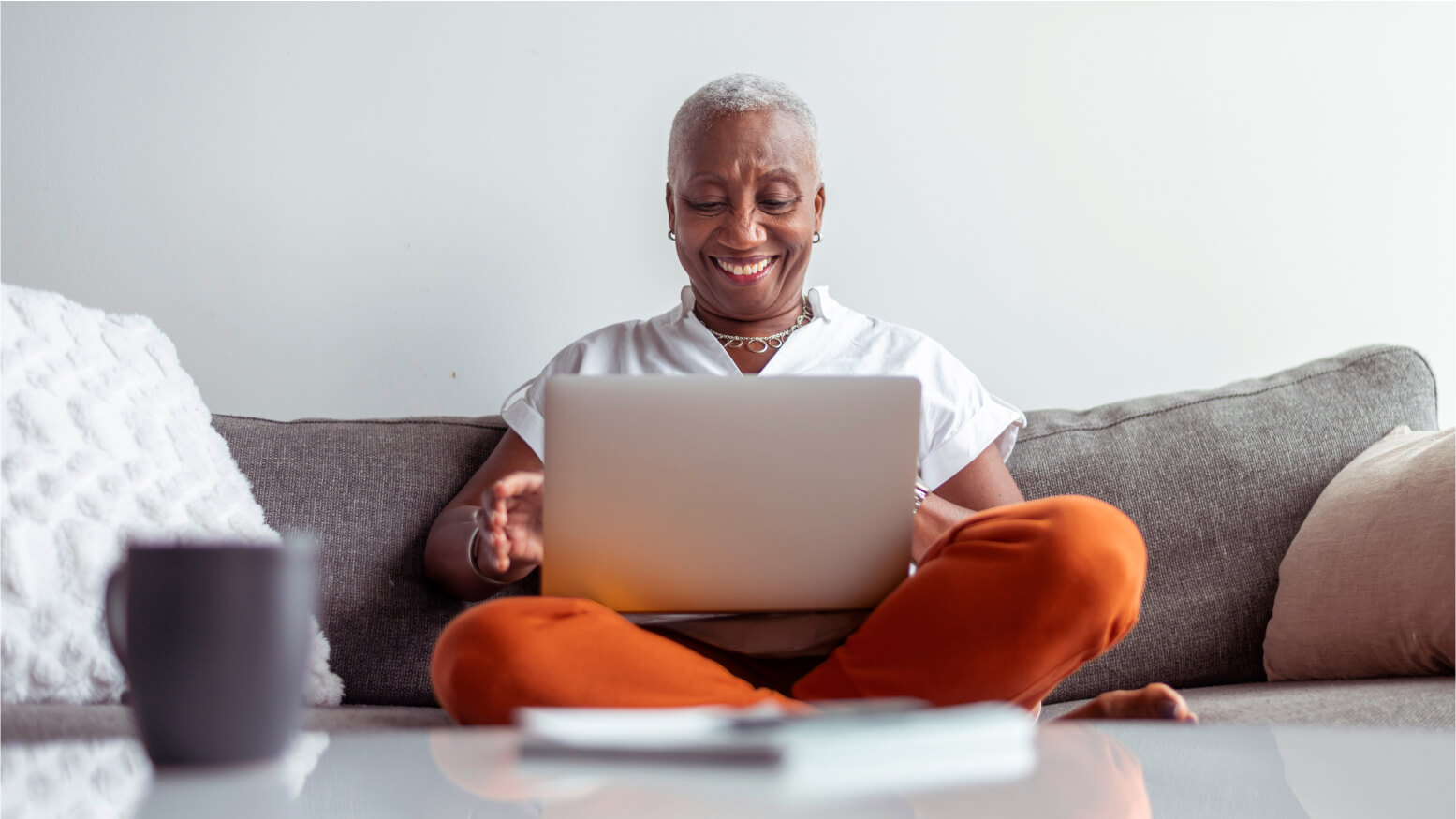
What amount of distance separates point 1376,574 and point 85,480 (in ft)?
4.92

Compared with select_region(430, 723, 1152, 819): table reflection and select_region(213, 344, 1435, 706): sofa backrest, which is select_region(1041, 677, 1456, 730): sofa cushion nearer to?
select_region(213, 344, 1435, 706): sofa backrest

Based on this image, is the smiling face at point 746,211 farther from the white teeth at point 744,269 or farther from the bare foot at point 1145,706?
the bare foot at point 1145,706

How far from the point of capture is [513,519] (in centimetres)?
122

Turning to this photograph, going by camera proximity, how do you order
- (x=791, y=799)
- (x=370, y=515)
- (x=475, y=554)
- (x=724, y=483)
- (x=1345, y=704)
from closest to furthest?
(x=791, y=799) → (x=724, y=483) → (x=1345, y=704) → (x=475, y=554) → (x=370, y=515)

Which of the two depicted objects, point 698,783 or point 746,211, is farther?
point 746,211

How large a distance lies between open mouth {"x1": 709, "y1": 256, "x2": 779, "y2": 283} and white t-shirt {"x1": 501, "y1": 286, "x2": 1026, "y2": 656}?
0.31 feet

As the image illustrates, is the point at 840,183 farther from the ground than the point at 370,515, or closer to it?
farther from the ground

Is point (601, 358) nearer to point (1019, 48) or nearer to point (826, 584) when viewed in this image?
point (826, 584)

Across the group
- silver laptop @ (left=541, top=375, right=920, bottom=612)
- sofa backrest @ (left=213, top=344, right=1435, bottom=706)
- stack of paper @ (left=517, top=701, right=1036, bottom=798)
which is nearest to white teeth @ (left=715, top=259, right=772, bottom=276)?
sofa backrest @ (left=213, top=344, right=1435, bottom=706)

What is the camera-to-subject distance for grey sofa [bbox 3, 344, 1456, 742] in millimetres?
1528

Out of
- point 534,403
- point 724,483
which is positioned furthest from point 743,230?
point 724,483

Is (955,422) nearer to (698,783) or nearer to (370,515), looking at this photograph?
(370,515)

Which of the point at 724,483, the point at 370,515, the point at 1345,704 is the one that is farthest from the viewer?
the point at 370,515

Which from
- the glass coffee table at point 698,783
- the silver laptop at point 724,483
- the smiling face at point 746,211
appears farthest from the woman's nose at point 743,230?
the glass coffee table at point 698,783
